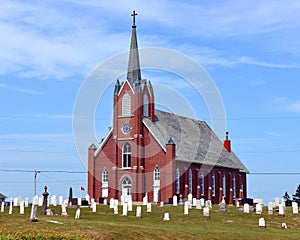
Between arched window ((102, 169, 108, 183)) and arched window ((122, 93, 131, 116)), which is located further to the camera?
arched window ((102, 169, 108, 183))

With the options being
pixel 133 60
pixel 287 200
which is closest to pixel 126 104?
pixel 133 60

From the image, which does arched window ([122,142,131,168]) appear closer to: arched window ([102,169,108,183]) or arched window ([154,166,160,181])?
arched window ([102,169,108,183])

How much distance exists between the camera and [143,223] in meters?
36.2

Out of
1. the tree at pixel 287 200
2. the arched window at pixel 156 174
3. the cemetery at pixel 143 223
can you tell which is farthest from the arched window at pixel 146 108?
the tree at pixel 287 200

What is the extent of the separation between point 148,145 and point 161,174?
12.5 feet

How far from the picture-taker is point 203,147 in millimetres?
77625

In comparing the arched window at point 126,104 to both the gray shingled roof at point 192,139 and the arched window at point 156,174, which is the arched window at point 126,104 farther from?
the arched window at point 156,174

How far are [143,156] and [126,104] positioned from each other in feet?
21.2

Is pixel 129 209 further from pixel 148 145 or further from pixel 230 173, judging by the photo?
pixel 230 173

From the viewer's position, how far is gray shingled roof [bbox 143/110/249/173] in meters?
70.2

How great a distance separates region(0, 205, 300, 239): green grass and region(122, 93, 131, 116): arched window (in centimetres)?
2442

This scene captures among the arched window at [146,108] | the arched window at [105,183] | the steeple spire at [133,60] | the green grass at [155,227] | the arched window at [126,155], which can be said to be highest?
the steeple spire at [133,60]

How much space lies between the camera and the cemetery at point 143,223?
27.9m

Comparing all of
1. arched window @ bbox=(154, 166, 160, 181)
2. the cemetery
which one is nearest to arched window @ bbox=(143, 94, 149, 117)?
arched window @ bbox=(154, 166, 160, 181)
